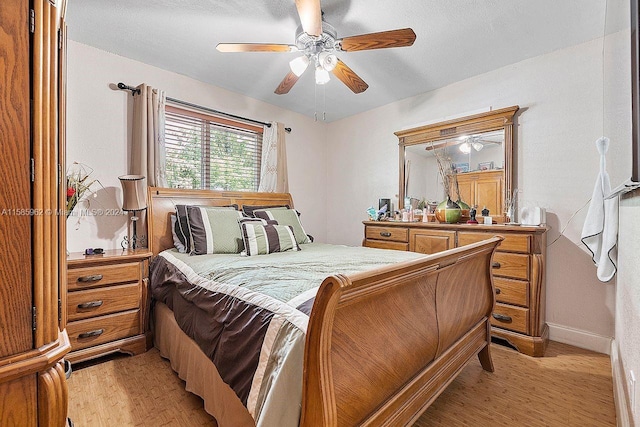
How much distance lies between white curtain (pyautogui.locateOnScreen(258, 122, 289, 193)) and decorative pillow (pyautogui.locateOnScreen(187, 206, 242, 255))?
1103 mm

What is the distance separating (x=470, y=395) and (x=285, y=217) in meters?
2.14

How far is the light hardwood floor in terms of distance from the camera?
5.32 ft

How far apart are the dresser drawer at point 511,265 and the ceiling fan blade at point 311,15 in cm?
218

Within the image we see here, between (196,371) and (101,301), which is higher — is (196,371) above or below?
below

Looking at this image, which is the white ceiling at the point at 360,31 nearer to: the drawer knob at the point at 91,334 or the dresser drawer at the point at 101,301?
the dresser drawer at the point at 101,301

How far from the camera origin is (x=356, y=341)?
1044 millimetres

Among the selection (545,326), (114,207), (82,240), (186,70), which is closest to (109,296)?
(82,240)

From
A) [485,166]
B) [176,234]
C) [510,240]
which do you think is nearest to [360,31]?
[485,166]

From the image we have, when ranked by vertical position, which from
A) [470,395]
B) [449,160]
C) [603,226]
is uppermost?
[449,160]

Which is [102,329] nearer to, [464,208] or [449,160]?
[464,208]

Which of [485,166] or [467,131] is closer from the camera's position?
[485,166]

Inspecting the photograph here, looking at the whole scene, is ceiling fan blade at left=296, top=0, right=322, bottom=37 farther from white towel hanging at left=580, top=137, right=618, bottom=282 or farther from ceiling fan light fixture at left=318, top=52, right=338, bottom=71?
white towel hanging at left=580, top=137, right=618, bottom=282

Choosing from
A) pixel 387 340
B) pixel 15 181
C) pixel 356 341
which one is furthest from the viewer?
pixel 387 340

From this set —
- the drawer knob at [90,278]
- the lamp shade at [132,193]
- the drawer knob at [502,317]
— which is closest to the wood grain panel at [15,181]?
the drawer knob at [90,278]
